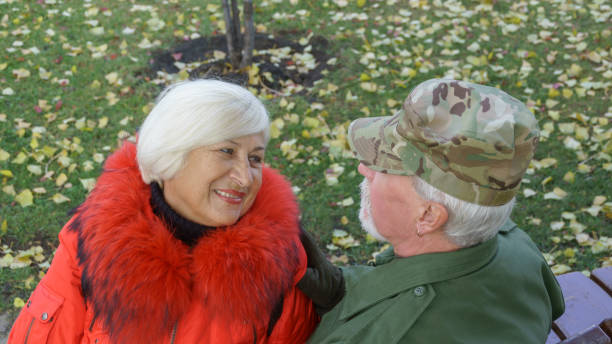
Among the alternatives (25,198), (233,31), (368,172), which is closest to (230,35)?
(233,31)

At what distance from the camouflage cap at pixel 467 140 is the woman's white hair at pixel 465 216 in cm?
3

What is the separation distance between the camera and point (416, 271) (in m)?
1.72

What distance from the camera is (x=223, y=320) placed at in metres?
1.90

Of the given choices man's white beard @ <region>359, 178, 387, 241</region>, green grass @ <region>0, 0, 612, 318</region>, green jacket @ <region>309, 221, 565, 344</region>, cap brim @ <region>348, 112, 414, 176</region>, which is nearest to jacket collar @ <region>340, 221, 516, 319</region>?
green jacket @ <region>309, 221, 565, 344</region>

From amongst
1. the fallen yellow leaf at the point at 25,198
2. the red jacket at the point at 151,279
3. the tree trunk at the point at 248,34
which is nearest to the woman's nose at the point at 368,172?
the red jacket at the point at 151,279

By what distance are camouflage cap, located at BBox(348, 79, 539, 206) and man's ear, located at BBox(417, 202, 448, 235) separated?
0.22 feet

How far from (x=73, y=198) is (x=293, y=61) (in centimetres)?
288

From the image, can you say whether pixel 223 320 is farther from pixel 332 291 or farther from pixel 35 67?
pixel 35 67

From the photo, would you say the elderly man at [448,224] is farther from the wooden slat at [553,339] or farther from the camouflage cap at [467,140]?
the wooden slat at [553,339]

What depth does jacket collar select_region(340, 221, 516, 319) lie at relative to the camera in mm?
1693

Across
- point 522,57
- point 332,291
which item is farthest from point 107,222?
point 522,57

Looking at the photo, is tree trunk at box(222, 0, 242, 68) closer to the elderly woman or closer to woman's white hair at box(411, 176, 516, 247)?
the elderly woman

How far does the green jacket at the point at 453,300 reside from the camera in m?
1.61

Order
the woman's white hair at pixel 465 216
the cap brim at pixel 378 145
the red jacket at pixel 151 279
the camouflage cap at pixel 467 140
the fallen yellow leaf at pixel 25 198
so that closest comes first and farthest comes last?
the camouflage cap at pixel 467 140
the woman's white hair at pixel 465 216
the cap brim at pixel 378 145
the red jacket at pixel 151 279
the fallen yellow leaf at pixel 25 198
